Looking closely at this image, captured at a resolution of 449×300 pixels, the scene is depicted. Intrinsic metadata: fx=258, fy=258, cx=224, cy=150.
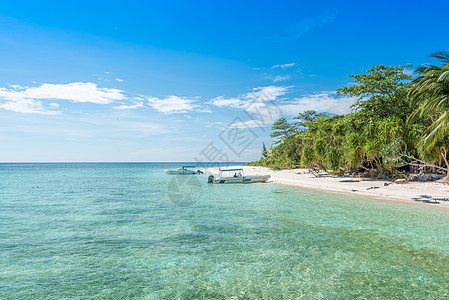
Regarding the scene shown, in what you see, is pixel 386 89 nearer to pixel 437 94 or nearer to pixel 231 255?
pixel 437 94


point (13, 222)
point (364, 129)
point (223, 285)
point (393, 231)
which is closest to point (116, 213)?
point (13, 222)

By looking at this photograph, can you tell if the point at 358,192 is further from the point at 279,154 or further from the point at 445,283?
the point at 279,154

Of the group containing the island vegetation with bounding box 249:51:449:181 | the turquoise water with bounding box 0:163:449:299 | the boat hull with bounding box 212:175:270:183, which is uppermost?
the island vegetation with bounding box 249:51:449:181

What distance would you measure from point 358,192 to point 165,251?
18567 millimetres

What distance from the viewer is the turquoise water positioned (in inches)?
239

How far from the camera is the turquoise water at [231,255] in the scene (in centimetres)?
608

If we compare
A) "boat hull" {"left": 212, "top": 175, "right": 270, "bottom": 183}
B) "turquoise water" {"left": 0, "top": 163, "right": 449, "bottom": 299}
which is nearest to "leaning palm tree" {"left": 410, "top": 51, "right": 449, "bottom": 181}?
"turquoise water" {"left": 0, "top": 163, "right": 449, "bottom": 299}

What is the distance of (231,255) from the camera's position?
8289 mm

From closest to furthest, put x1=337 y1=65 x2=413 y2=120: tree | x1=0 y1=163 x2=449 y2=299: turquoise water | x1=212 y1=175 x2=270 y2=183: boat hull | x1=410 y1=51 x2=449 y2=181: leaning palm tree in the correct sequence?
x1=0 y1=163 x2=449 y2=299: turquoise water, x1=410 y1=51 x2=449 y2=181: leaning palm tree, x1=337 y1=65 x2=413 y2=120: tree, x1=212 y1=175 x2=270 y2=183: boat hull

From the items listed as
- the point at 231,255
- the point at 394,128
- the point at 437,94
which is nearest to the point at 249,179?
the point at 394,128

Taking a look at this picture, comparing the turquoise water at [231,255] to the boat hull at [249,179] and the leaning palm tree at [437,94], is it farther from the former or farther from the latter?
the boat hull at [249,179]

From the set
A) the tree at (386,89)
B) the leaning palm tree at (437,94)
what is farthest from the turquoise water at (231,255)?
the tree at (386,89)

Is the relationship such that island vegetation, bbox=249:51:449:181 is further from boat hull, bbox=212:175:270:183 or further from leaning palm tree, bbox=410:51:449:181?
boat hull, bbox=212:175:270:183

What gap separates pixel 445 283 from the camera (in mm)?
6129
